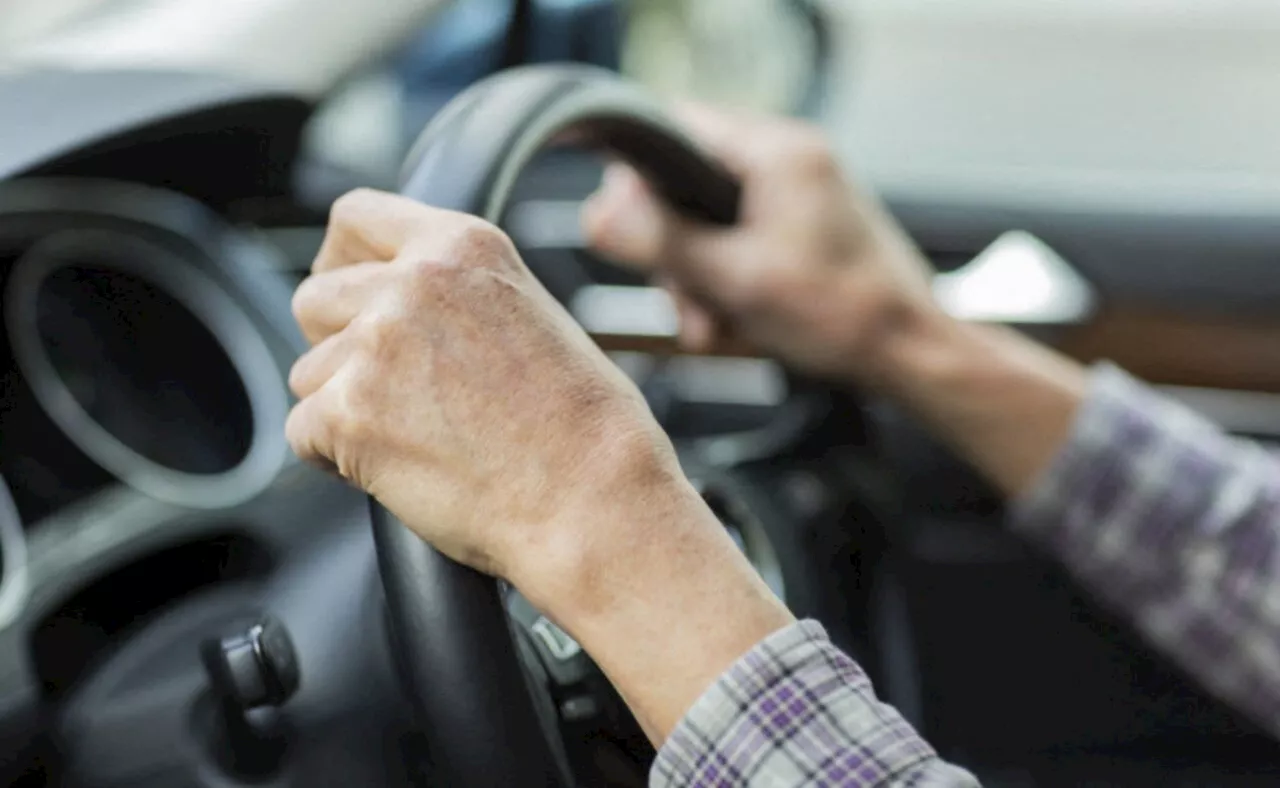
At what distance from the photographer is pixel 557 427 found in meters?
0.59

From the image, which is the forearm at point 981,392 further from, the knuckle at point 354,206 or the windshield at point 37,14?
the windshield at point 37,14

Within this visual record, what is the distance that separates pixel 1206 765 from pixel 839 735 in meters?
0.94

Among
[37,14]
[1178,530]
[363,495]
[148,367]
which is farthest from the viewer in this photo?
[37,14]

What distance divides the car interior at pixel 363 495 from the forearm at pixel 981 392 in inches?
1.9

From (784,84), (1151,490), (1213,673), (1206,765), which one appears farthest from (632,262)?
(784,84)

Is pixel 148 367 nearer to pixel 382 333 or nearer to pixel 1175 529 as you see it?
pixel 382 333

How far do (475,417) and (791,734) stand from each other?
6.8 inches

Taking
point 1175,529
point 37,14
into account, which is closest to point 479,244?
point 1175,529

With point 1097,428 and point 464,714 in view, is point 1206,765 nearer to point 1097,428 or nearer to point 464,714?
point 1097,428

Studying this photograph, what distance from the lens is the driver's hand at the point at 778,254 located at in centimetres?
98

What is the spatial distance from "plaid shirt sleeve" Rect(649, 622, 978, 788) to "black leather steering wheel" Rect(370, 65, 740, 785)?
0.19ft

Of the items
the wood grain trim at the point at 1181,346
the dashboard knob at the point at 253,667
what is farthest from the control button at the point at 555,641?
the wood grain trim at the point at 1181,346

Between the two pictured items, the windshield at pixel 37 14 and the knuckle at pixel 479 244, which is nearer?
the knuckle at pixel 479 244

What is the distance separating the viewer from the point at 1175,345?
5.05 ft
